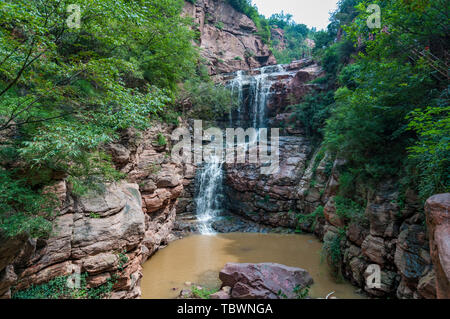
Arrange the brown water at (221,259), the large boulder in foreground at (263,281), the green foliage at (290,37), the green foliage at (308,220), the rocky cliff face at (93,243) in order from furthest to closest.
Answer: the green foliage at (290,37)
the green foliage at (308,220)
the brown water at (221,259)
the large boulder in foreground at (263,281)
the rocky cliff face at (93,243)

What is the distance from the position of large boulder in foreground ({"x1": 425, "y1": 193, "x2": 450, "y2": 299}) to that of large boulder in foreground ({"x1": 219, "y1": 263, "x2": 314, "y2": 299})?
145 inches

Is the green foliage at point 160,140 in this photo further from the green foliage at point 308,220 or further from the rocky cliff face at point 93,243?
the green foliage at point 308,220

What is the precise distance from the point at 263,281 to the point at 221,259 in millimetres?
3457

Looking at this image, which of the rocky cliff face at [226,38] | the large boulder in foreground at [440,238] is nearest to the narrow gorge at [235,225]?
the large boulder in foreground at [440,238]

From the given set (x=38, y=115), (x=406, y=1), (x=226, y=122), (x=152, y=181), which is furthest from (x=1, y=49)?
(x=226, y=122)

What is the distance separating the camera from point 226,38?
29000mm

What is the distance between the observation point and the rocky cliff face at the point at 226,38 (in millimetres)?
Answer: 25875

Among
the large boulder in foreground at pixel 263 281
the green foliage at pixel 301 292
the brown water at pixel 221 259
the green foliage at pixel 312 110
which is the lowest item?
the brown water at pixel 221 259

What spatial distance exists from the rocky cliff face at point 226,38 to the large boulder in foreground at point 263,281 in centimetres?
2191

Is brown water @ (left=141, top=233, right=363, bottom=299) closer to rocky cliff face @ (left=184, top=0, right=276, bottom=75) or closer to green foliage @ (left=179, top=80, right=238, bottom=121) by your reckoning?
green foliage @ (left=179, top=80, right=238, bottom=121)

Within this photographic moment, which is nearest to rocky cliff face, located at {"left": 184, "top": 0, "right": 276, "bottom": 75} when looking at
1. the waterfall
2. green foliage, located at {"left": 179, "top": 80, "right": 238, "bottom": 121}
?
the waterfall

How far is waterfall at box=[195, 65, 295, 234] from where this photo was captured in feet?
48.1

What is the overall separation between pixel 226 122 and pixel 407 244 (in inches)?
657
